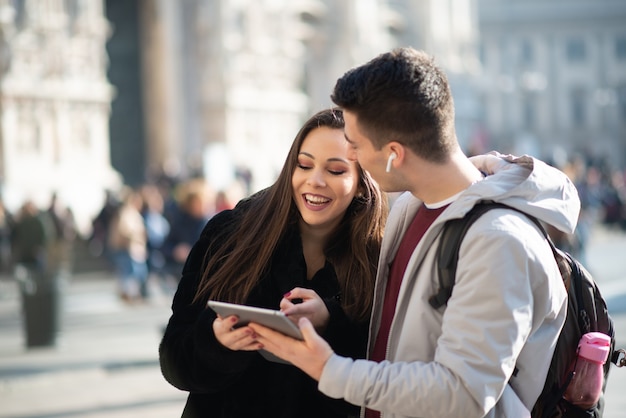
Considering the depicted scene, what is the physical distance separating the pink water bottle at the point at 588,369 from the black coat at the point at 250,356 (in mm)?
680

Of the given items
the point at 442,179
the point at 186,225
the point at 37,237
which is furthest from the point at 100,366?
the point at 442,179

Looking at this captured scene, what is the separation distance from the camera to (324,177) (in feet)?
10.8

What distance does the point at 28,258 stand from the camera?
17.1m

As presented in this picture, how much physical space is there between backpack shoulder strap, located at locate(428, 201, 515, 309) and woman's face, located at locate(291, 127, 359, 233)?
0.70m

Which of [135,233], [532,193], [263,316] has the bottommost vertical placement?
[135,233]

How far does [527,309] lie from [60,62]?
21207 mm

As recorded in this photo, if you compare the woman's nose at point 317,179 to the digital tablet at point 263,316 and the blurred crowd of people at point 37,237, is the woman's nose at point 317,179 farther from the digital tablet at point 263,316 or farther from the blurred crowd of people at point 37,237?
the blurred crowd of people at point 37,237

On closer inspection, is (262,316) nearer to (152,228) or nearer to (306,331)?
(306,331)

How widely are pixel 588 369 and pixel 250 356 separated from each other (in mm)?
958

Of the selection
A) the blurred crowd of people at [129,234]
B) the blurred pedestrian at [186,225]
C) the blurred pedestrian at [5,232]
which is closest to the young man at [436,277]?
the blurred crowd of people at [129,234]

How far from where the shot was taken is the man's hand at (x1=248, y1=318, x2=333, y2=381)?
8.73 feet

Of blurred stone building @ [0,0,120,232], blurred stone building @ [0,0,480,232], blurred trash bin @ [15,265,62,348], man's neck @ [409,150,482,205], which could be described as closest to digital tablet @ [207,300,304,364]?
man's neck @ [409,150,482,205]

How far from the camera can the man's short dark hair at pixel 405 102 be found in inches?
104

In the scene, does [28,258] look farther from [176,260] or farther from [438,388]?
[438,388]
